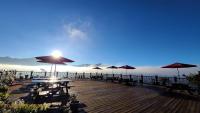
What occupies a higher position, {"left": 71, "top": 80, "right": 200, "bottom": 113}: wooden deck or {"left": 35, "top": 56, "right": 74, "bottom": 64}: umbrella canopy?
A: {"left": 35, "top": 56, "right": 74, "bottom": 64}: umbrella canopy

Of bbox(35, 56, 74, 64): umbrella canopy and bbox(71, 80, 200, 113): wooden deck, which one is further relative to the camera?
bbox(35, 56, 74, 64): umbrella canopy

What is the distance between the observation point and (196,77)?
12695 millimetres

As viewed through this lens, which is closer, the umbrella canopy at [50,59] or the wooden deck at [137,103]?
the wooden deck at [137,103]

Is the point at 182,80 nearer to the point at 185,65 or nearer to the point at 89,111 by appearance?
the point at 185,65

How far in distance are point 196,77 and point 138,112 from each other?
28.5 feet

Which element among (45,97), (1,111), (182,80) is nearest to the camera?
(1,111)

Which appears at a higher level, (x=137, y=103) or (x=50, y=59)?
(x=50, y=59)

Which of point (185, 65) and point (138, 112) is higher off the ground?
point (185, 65)

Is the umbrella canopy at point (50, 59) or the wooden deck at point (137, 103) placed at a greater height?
the umbrella canopy at point (50, 59)

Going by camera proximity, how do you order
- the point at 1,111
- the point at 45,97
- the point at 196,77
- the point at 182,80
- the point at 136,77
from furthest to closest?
the point at 136,77 < the point at 182,80 < the point at 196,77 < the point at 45,97 < the point at 1,111

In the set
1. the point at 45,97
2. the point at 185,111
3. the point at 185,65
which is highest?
the point at 185,65

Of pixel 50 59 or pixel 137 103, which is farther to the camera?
pixel 50 59

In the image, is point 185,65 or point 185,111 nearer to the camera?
point 185,111

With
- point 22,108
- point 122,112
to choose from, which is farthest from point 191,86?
point 22,108
